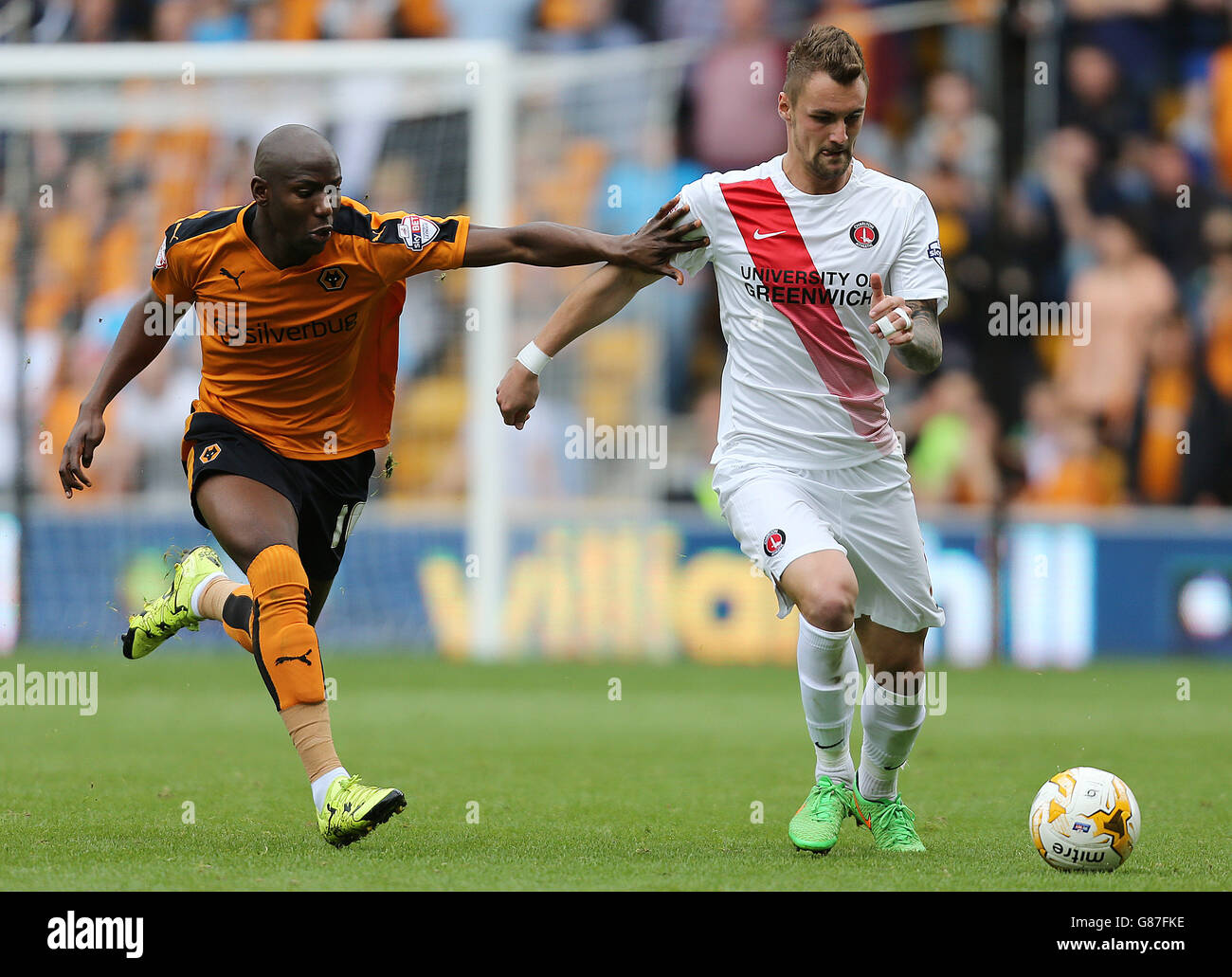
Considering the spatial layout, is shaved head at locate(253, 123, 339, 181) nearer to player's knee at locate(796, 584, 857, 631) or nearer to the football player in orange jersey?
the football player in orange jersey

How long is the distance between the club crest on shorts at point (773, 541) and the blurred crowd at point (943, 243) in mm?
8511

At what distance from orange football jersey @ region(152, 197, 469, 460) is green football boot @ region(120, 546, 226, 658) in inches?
27.6

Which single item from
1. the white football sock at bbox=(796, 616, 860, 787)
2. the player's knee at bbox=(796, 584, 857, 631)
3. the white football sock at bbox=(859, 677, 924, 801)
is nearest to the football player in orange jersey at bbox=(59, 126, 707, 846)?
the player's knee at bbox=(796, 584, 857, 631)

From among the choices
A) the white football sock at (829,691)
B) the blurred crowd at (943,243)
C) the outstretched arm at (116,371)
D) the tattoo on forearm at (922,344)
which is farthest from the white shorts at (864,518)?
the blurred crowd at (943,243)

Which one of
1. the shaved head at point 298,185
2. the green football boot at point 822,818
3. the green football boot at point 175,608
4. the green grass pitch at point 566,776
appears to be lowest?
the green grass pitch at point 566,776

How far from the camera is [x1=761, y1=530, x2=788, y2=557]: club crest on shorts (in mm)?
6082

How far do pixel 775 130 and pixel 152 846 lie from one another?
408 inches

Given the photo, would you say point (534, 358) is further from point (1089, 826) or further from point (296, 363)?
point (1089, 826)

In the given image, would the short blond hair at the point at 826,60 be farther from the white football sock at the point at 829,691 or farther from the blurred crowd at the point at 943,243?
the blurred crowd at the point at 943,243

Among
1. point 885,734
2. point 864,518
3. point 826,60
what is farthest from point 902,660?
point 826,60

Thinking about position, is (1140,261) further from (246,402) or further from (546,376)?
(246,402)

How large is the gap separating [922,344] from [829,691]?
1238 mm

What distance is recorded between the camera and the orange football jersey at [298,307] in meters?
6.55
